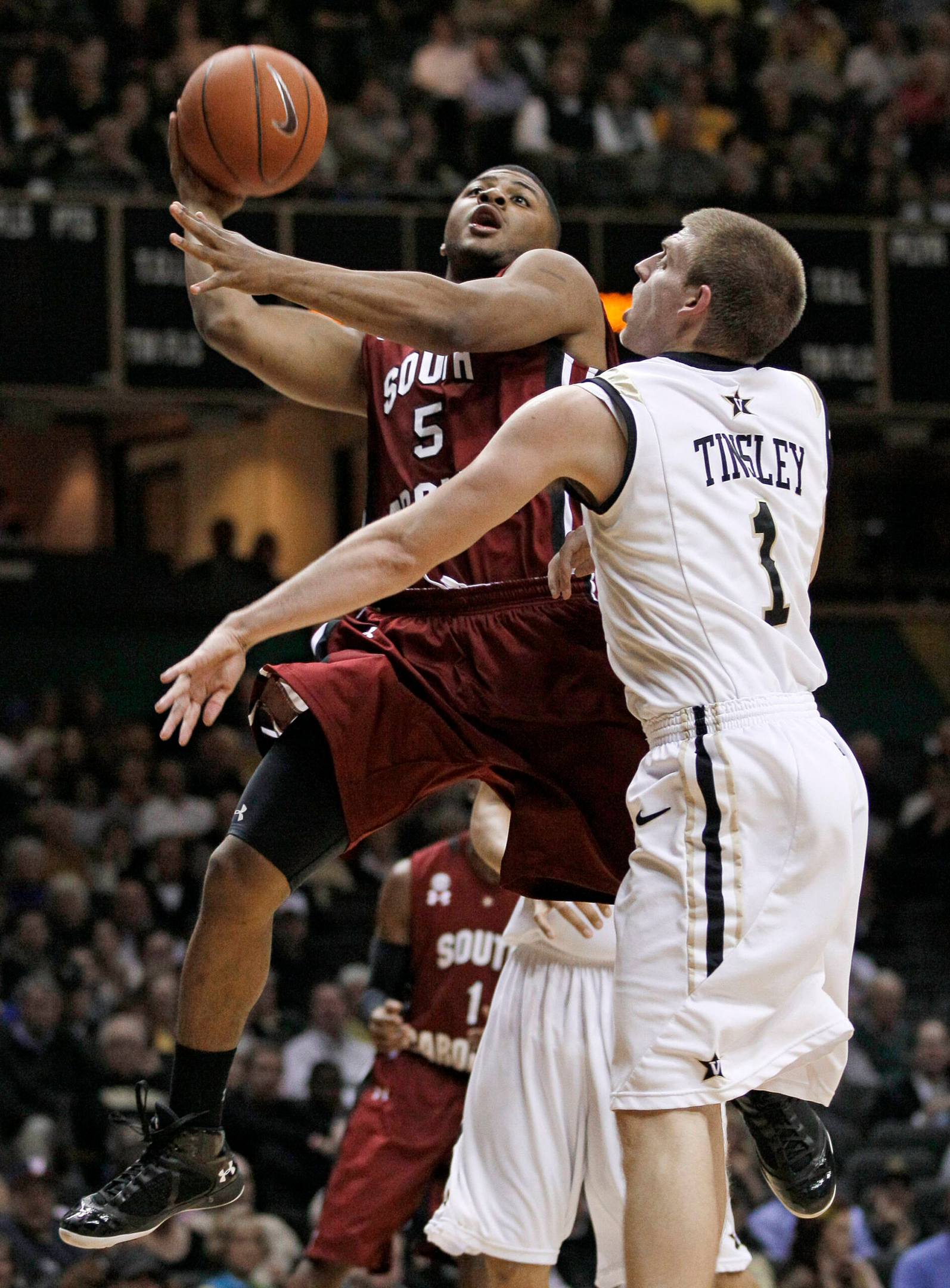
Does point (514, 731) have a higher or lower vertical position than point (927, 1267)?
higher

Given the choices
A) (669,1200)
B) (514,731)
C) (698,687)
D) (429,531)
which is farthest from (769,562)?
(669,1200)

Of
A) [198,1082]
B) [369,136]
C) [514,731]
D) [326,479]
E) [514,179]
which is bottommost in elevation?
[198,1082]

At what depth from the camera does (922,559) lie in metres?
16.5

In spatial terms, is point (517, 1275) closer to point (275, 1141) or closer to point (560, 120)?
point (275, 1141)

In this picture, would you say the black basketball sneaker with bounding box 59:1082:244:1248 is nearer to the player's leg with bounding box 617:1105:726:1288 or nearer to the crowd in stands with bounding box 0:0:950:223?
the player's leg with bounding box 617:1105:726:1288

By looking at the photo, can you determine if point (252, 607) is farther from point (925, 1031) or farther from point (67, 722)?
point (67, 722)

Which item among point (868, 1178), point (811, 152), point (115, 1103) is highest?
point (811, 152)

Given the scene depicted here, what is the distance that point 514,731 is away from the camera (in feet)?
13.4

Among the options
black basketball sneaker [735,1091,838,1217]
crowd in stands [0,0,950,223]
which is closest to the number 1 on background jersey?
black basketball sneaker [735,1091,838,1217]

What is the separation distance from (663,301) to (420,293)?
594 millimetres

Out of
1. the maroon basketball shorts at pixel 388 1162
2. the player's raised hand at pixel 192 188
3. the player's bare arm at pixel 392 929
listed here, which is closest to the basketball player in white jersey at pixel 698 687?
the player's raised hand at pixel 192 188

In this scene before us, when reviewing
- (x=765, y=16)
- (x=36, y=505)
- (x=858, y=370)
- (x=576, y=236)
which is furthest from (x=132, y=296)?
(x=765, y=16)

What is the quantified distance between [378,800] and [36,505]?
13589mm

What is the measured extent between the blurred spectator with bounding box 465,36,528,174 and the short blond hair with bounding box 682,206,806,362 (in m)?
9.42
